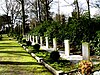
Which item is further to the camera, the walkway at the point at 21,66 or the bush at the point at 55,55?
the bush at the point at 55,55

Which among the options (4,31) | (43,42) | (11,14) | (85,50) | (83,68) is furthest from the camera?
(4,31)

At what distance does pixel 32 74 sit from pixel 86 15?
11.2 meters

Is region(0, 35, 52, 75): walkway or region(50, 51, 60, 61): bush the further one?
region(50, 51, 60, 61): bush

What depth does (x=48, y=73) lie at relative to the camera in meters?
11.3

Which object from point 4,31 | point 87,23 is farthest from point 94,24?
point 4,31

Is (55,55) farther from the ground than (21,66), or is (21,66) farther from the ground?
(55,55)

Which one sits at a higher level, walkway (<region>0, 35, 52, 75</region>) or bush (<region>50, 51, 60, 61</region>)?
bush (<region>50, 51, 60, 61</region>)

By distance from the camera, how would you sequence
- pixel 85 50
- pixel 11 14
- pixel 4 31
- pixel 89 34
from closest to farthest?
pixel 85 50, pixel 89 34, pixel 11 14, pixel 4 31

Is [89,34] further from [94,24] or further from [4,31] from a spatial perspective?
[4,31]

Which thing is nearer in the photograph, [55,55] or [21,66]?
[21,66]

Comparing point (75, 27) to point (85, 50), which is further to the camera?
point (75, 27)

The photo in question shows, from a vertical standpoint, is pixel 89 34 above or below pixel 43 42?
above

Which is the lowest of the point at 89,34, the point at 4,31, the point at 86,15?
the point at 4,31

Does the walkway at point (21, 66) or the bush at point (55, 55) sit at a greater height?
the bush at point (55, 55)
